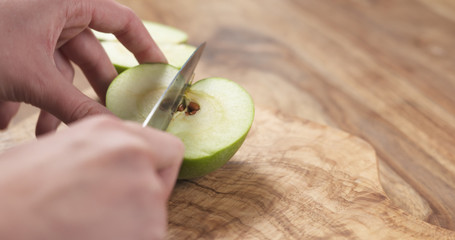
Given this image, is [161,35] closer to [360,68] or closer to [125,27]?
[125,27]

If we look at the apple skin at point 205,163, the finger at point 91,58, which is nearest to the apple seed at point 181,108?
the apple skin at point 205,163

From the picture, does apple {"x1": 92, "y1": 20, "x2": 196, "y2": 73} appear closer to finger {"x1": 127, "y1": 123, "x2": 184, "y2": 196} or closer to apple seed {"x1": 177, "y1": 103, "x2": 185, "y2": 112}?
apple seed {"x1": 177, "y1": 103, "x2": 185, "y2": 112}

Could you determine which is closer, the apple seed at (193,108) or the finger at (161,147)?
the finger at (161,147)

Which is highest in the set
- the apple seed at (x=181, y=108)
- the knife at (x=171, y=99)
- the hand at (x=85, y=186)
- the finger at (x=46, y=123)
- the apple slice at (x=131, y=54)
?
the hand at (x=85, y=186)

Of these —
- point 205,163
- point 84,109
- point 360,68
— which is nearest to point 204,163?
point 205,163

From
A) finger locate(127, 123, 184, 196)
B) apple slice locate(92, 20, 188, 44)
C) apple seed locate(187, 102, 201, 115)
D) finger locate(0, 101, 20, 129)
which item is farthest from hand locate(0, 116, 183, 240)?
apple slice locate(92, 20, 188, 44)

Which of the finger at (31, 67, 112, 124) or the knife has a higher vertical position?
the knife

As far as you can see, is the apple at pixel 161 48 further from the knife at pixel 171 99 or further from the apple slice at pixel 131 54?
the knife at pixel 171 99
